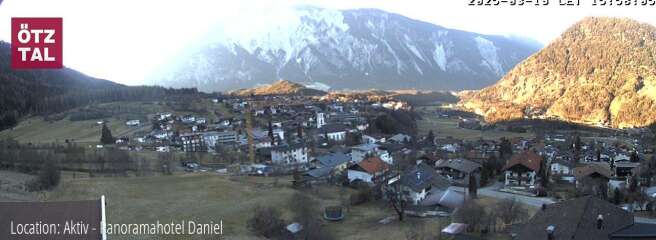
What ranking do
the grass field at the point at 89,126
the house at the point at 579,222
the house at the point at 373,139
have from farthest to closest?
the grass field at the point at 89,126
the house at the point at 373,139
the house at the point at 579,222

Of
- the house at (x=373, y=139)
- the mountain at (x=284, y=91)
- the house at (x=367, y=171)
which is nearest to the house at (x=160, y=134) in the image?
the house at (x=373, y=139)

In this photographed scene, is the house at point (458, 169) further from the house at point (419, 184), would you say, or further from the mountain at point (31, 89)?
the mountain at point (31, 89)

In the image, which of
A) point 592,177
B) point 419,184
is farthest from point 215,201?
point 592,177

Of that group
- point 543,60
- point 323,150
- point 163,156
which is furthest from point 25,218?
point 543,60

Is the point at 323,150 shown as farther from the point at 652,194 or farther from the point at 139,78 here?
the point at 139,78

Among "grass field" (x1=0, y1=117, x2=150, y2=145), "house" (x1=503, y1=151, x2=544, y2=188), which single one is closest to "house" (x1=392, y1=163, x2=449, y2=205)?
"house" (x1=503, y1=151, x2=544, y2=188)

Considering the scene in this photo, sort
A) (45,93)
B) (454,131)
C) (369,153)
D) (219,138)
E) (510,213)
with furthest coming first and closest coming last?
(45,93), (454,131), (219,138), (369,153), (510,213)

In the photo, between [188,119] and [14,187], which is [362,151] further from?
[188,119]
